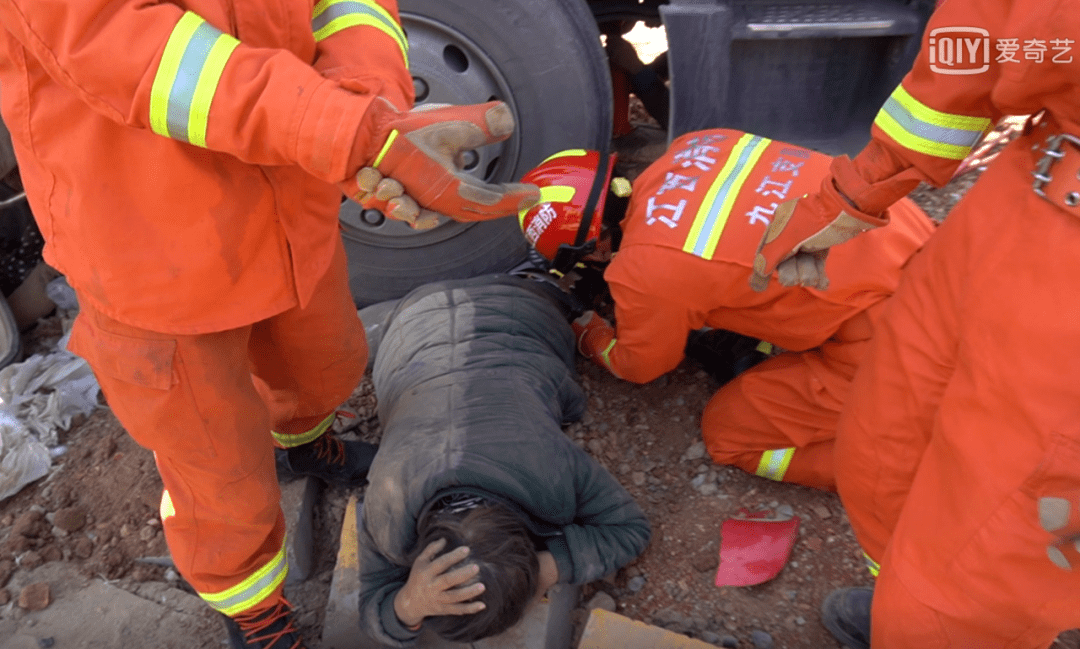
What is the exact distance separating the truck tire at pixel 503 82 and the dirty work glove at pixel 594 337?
42 cm

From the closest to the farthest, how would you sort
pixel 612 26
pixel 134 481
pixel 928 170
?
pixel 928 170, pixel 134 481, pixel 612 26

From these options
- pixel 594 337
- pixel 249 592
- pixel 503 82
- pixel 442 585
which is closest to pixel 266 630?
pixel 249 592

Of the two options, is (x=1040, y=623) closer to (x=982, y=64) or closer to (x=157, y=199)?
(x=982, y=64)

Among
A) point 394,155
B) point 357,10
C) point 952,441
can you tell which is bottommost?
point 952,441

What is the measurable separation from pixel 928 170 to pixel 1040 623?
2.78ft

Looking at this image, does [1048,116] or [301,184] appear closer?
[1048,116]

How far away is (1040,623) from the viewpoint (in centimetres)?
135

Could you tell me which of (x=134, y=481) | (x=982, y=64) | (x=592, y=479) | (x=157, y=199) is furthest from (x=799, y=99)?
(x=134, y=481)

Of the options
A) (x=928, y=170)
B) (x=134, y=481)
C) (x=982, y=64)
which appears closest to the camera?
(x=982, y=64)

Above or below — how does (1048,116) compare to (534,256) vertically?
above

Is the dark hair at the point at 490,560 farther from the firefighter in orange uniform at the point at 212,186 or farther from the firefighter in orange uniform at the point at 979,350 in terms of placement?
the firefighter in orange uniform at the point at 979,350

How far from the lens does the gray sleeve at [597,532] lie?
189cm

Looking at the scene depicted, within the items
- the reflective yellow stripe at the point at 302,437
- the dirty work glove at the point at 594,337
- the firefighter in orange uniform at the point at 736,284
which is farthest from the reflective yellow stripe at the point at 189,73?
the dirty work glove at the point at 594,337

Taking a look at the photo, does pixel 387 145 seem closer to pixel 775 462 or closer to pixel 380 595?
pixel 380 595
